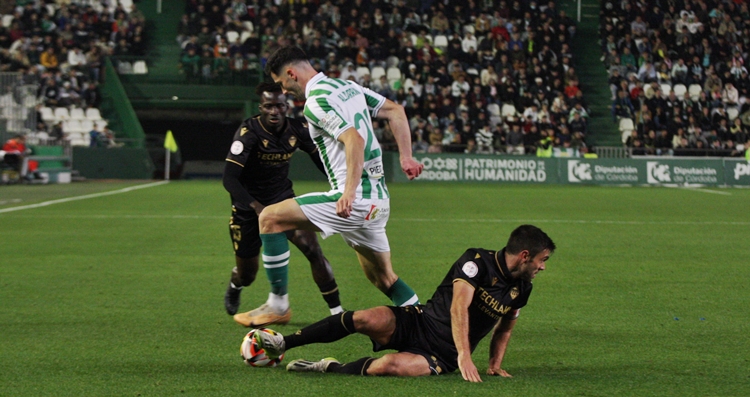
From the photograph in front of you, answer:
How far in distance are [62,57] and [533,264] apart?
3357 cm

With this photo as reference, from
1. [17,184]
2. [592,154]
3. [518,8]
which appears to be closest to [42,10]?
[17,184]

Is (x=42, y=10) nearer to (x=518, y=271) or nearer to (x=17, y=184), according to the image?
(x=17, y=184)

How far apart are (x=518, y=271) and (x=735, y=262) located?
7.02 meters

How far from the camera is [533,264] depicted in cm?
511

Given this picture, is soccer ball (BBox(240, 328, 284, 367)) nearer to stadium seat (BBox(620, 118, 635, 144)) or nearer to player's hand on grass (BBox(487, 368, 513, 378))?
player's hand on grass (BBox(487, 368, 513, 378))

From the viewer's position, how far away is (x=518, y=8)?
3919 centimetres

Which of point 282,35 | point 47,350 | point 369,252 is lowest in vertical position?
point 47,350

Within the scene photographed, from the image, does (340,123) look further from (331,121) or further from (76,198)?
(76,198)

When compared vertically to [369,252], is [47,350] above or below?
below

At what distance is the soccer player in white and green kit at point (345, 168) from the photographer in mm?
5824

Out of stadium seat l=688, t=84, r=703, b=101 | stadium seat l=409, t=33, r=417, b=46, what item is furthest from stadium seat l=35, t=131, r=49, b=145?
stadium seat l=688, t=84, r=703, b=101

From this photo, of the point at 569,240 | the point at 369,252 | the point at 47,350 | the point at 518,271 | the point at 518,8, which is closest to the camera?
the point at 518,271

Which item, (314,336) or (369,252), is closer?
(314,336)

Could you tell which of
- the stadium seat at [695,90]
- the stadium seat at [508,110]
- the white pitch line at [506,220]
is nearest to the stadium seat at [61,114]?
the stadium seat at [508,110]
